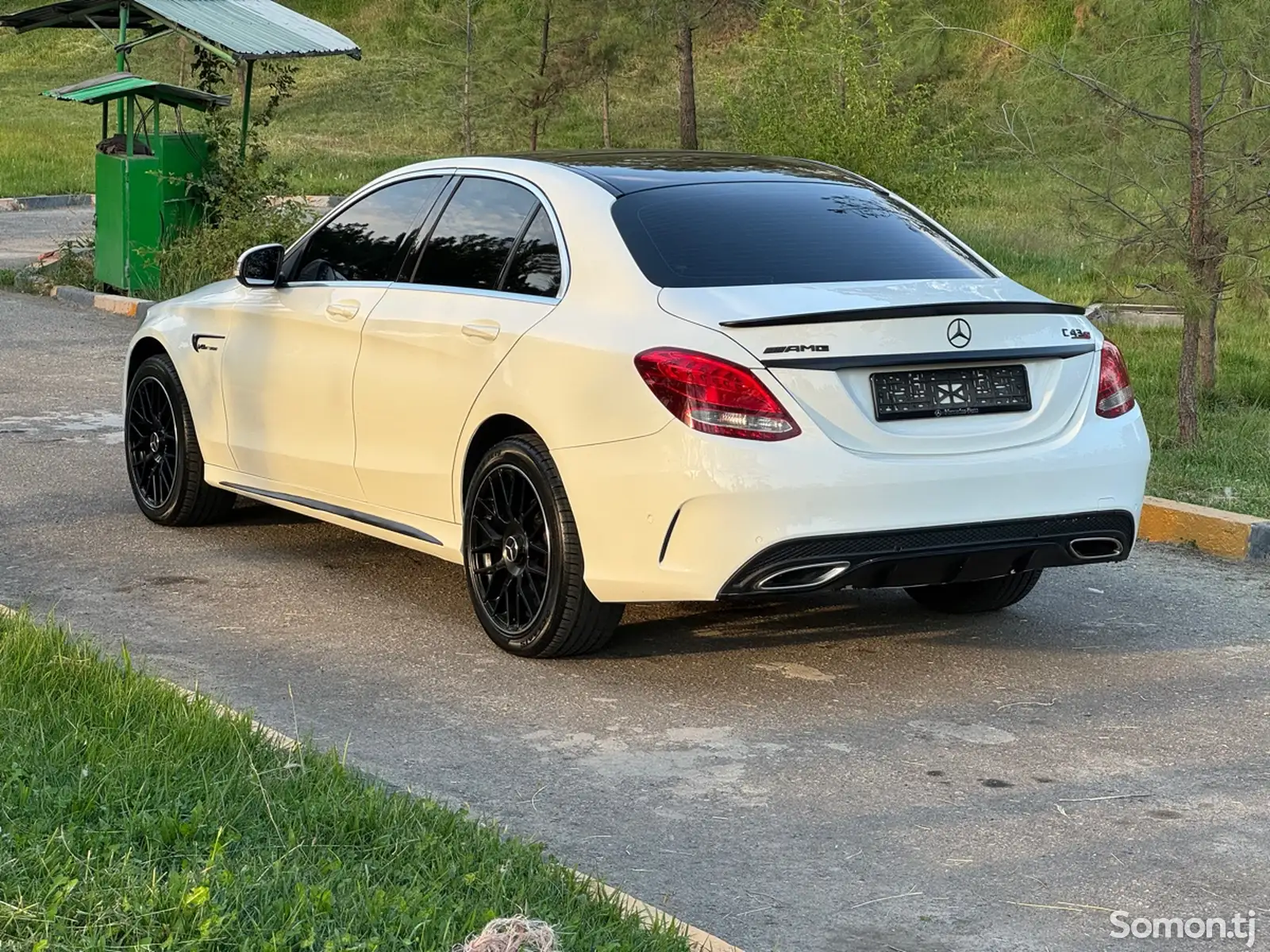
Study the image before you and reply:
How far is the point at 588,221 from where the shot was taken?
643 cm

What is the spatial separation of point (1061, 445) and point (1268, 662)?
4.07 ft

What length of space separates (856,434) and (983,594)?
169cm

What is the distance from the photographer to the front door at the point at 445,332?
6531mm

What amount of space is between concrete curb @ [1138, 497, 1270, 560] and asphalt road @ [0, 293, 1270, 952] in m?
0.14

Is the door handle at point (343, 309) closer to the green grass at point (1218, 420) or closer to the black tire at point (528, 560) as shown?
the black tire at point (528, 560)

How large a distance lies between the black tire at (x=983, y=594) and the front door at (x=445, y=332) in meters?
1.91

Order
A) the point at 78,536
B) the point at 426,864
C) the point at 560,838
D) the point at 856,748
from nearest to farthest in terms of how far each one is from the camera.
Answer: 1. the point at 426,864
2. the point at 560,838
3. the point at 856,748
4. the point at 78,536

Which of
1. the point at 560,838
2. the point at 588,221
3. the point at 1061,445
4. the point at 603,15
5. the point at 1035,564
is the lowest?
the point at 560,838

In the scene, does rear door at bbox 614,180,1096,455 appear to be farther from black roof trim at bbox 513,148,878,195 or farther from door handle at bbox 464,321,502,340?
door handle at bbox 464,321,502,340

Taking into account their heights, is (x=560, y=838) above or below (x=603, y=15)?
below

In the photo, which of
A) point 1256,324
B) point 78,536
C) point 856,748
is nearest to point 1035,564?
point 856,748

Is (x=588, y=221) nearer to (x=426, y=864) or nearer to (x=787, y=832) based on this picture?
(x=787, y=832)

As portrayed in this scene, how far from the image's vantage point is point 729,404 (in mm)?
5707

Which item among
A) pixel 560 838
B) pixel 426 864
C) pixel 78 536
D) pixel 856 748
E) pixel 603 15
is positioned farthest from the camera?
pixel 603 15
